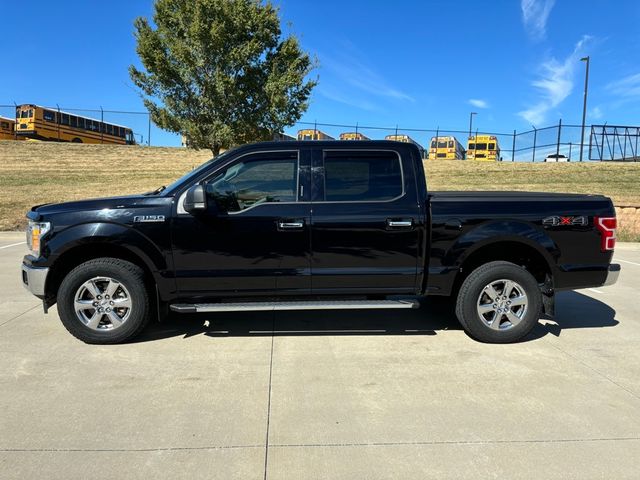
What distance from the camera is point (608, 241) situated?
4.72 m

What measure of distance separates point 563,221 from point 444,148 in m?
37.6

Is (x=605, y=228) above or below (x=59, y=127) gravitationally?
below

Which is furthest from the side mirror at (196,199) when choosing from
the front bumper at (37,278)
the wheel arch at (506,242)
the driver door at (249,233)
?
the wheel arch at (506,242)

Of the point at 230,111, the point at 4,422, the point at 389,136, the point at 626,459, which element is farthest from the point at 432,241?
the point at 389,136

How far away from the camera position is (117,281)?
4.45 m

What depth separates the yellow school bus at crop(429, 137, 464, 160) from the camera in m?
40.5

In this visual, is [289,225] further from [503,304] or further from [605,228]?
[605,228]

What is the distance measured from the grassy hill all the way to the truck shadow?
10.9 m

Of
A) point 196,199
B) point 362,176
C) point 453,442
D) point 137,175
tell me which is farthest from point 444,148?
point 453,442

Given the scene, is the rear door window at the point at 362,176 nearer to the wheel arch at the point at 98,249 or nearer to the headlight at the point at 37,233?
the wheel arch at the point at 98,249

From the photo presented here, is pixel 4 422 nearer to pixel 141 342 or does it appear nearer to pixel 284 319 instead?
pixel 141 342

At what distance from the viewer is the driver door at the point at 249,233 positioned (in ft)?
14.6

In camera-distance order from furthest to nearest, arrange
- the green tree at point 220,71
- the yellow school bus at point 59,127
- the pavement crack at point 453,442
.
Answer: the yellow school bus at point 59,127 → the green tree at point 220,71 → the pavement crack at point 453,442

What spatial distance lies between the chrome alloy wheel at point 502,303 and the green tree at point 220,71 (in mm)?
10430
